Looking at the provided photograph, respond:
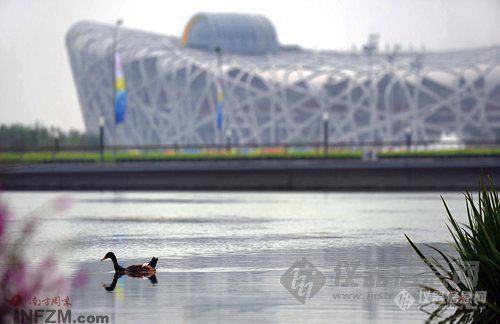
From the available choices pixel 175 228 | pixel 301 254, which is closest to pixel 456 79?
pixel 175 228

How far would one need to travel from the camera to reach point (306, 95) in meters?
138

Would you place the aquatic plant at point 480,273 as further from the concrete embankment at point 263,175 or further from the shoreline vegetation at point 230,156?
the shoreline vegetation at point 230,156

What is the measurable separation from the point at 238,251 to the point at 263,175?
136ft

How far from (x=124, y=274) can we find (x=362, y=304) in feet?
16.6

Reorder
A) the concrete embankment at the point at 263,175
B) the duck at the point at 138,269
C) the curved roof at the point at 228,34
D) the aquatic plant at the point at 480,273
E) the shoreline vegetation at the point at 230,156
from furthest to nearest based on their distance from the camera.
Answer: the curved roof at the point at 228,34
the shoreline vegetation at the point at 230,156
the concrete embankment at the point at 263,175
the duck at the point at 138,269
the aquatic plant at the point at 480,273

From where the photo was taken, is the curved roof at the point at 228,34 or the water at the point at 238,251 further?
the curved roof at the point at 228,34

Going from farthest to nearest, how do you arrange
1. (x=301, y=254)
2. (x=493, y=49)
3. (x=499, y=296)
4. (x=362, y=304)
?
(x=493, y=49) < (x=301, y=254) < (x=362, y=304) < (x=499, y=296)

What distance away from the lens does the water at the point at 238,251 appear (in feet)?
50.8

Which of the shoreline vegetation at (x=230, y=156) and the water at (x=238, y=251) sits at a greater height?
the water at (x=238, y=251)

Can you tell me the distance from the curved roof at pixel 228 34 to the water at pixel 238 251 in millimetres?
111407

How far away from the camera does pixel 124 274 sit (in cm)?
1991

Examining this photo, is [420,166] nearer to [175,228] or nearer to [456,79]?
[175,228]

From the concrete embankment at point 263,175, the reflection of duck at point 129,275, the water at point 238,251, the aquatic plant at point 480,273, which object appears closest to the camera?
the aquatic plant at point 480,273

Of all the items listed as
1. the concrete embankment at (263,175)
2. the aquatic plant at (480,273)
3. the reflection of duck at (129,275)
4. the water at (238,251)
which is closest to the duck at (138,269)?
the reflection of duck at (129,275)
